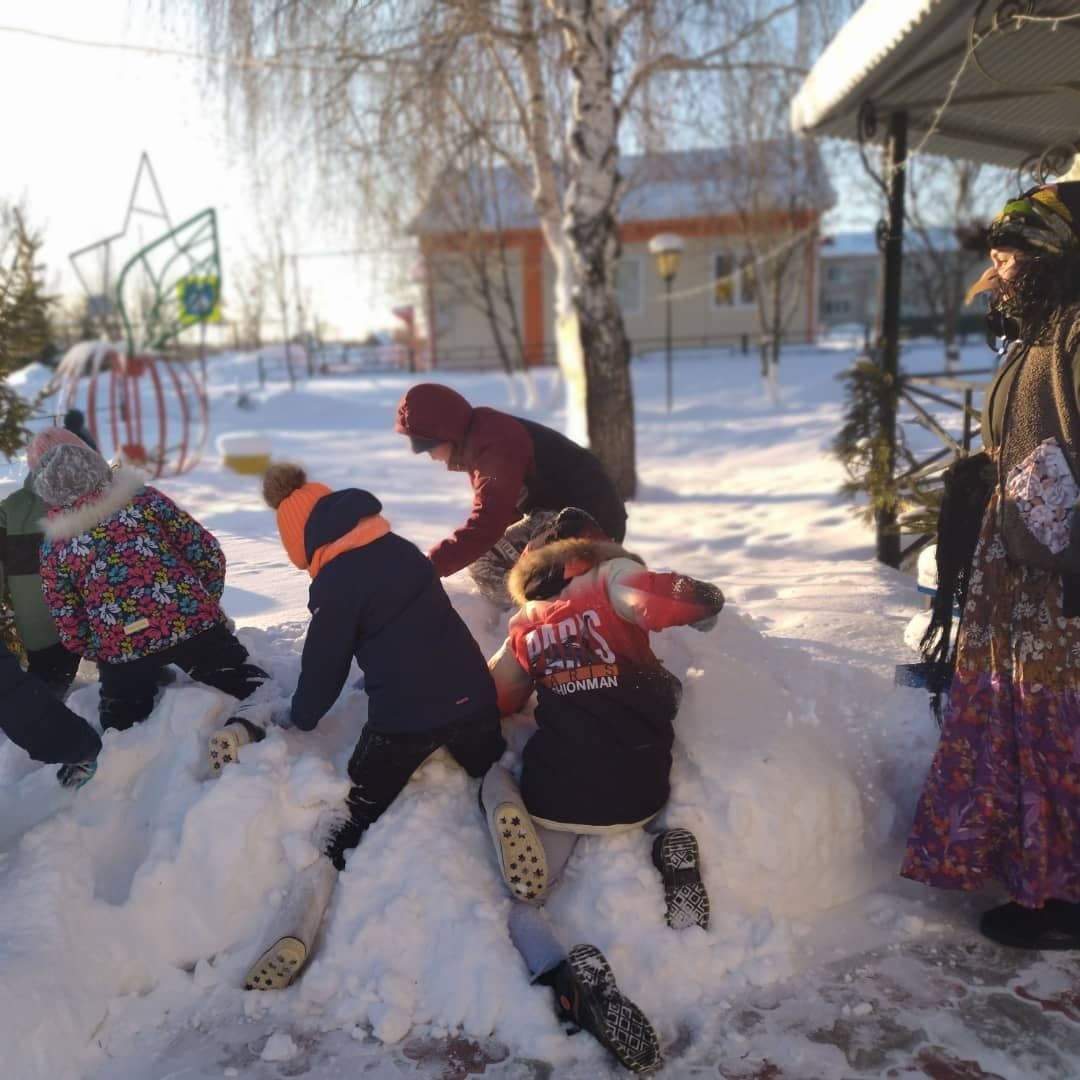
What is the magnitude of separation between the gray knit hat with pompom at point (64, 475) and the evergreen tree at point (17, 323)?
109 cm

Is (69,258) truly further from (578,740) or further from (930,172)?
(930,172)

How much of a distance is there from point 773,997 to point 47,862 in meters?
1.94

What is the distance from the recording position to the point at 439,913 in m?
2.41

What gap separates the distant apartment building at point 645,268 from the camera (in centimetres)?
1975

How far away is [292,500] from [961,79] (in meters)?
4.23

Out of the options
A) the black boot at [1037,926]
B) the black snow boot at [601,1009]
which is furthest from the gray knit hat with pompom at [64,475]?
the black boot at [1037,926]

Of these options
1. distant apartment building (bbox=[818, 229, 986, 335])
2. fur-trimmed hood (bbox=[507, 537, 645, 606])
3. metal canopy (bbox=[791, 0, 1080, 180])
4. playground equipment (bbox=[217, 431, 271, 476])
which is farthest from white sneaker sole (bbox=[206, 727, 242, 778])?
distant apartment building (bbox=[818, 229, 986, 335])

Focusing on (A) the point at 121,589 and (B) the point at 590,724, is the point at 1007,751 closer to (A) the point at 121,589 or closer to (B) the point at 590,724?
(B) the point at 590,724

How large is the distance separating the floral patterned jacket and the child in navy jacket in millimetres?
574

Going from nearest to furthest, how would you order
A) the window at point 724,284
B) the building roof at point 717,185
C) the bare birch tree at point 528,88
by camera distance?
the bare birch tree at point 528,88 → the building roof at point 717,185 → the window at point 724,284

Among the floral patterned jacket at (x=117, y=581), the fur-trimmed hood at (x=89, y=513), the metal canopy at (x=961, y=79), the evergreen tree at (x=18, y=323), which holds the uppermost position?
the metal canopy at (x=961, y=79)

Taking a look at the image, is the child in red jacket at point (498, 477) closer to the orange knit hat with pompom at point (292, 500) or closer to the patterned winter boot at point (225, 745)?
the orange knit hat with pompom at point (292, 500)

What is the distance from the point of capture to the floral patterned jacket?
286 cm

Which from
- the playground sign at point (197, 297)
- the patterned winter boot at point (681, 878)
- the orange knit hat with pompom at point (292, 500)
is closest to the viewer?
the patterned winter boot at point (681, 878)
